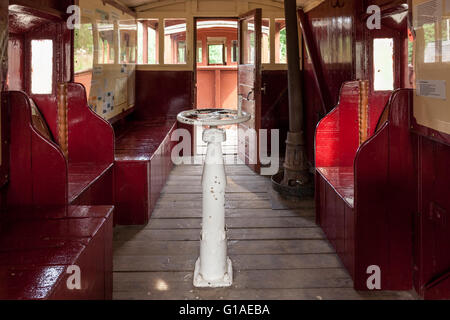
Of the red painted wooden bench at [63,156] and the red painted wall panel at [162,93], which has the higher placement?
the red painted wall panel at [162,93]

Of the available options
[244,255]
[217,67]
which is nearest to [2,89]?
[244,255]

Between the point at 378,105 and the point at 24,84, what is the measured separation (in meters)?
2.69

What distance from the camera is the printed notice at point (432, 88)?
76.9 inches

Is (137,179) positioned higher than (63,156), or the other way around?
(63,156)

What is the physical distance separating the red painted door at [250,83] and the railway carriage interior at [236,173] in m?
0.03

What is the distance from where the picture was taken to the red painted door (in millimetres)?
5133

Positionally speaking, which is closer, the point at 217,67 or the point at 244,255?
the point at 244,255

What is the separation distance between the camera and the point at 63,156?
94.7 inches

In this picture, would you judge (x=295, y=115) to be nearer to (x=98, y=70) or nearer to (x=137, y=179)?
(x=137, y=179)

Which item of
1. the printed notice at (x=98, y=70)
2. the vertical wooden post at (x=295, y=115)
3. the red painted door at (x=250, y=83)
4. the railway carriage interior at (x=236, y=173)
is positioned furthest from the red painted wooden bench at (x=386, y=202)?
the red painted door at (x=250, y=83)

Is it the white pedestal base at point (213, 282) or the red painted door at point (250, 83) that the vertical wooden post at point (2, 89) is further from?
the red painted door at point (250, 83)

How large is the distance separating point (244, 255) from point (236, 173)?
2614mm

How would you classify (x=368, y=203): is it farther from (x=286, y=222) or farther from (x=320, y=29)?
(x=320, y=29)

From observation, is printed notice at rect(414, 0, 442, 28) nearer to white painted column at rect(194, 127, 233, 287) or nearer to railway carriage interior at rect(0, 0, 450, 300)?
railway carriage interior at rect(0, 0, 450, 300)
